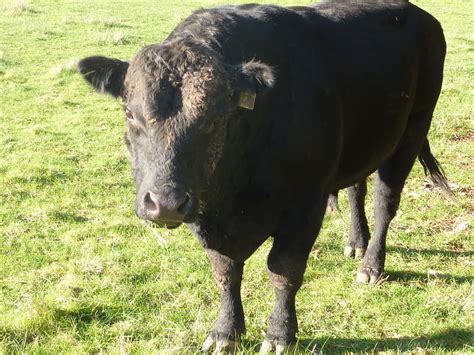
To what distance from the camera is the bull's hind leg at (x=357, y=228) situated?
486cm

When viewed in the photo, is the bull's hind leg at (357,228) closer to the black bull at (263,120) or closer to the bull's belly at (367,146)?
the black bull at (263,120)

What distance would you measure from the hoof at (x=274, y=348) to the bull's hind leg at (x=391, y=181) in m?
1.12

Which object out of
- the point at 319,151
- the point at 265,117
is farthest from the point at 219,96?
the point at 319,151

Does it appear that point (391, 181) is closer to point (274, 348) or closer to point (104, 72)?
point (274, 348)

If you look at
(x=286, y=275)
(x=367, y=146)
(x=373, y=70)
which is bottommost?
(x=286, y=275)

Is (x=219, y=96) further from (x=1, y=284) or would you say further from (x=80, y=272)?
(x=1, y=284)

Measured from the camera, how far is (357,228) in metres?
4.90

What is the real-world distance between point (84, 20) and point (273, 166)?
15.3 meters

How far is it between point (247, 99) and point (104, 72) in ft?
→ 2.52

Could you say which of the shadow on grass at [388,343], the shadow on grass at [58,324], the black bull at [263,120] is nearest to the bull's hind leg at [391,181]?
the black bull at [263,120]

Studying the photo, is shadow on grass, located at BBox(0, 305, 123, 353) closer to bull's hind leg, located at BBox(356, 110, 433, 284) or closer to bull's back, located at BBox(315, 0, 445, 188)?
bull's back, located at BBox(315, 0, 445, 188)

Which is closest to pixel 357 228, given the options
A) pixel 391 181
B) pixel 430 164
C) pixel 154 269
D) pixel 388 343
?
pixel 391 181

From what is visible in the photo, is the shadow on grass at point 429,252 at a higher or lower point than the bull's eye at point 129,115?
lower

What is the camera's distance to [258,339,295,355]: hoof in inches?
141
